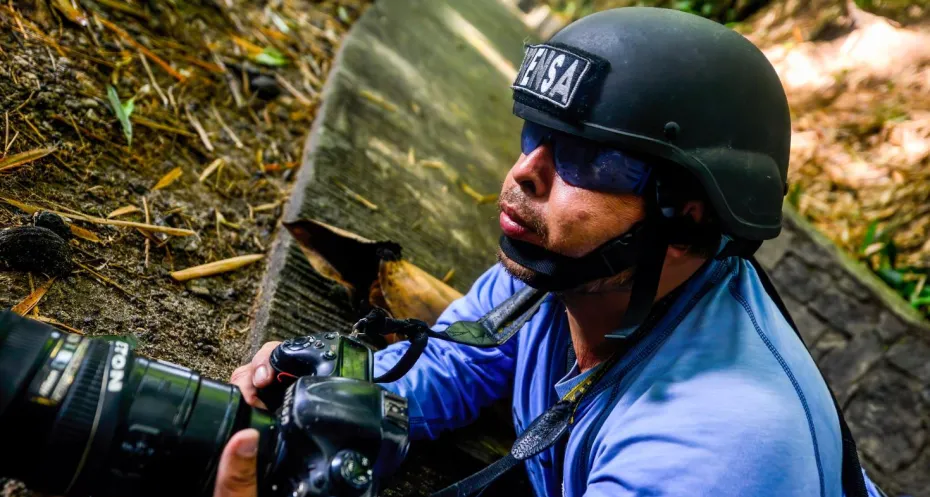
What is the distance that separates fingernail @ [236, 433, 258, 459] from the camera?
108 cm

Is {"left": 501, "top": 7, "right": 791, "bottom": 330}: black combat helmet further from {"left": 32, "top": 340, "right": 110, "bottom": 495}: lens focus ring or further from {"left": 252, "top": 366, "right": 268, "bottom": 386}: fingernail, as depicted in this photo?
{"left": 32, "top": 340, "right": 110, "bottom": 495}: lens focus ring

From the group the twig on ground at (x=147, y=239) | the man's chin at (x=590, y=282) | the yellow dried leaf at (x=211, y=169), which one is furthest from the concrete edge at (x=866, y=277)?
the twig on ground at (x=147, y=239)

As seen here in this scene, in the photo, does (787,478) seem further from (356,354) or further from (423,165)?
A: (423,165)

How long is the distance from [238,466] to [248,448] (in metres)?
0.04

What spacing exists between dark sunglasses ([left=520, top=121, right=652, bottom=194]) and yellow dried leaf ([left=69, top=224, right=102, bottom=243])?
1.37m

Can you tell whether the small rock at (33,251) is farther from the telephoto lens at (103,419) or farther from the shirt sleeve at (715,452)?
the shirt sleeve at (715,452)

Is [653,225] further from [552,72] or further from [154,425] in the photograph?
[154,425]

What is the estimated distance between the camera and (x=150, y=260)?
6.26ft

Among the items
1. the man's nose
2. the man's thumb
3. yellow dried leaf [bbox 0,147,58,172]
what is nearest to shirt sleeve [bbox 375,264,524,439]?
the man's nose

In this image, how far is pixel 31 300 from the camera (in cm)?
155

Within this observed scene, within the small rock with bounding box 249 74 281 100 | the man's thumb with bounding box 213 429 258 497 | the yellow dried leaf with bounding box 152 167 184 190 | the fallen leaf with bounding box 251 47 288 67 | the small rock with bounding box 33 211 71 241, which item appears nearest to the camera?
the man's thumb with bounding box 213 429 258 497

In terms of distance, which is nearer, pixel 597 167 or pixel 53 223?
pixel 597 167

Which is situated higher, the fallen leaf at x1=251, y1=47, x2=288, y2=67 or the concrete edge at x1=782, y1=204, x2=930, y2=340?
the fallen leaf at x1=251, y1=47, x2=288, y2=67

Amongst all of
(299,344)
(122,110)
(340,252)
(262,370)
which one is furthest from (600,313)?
(122,110)
